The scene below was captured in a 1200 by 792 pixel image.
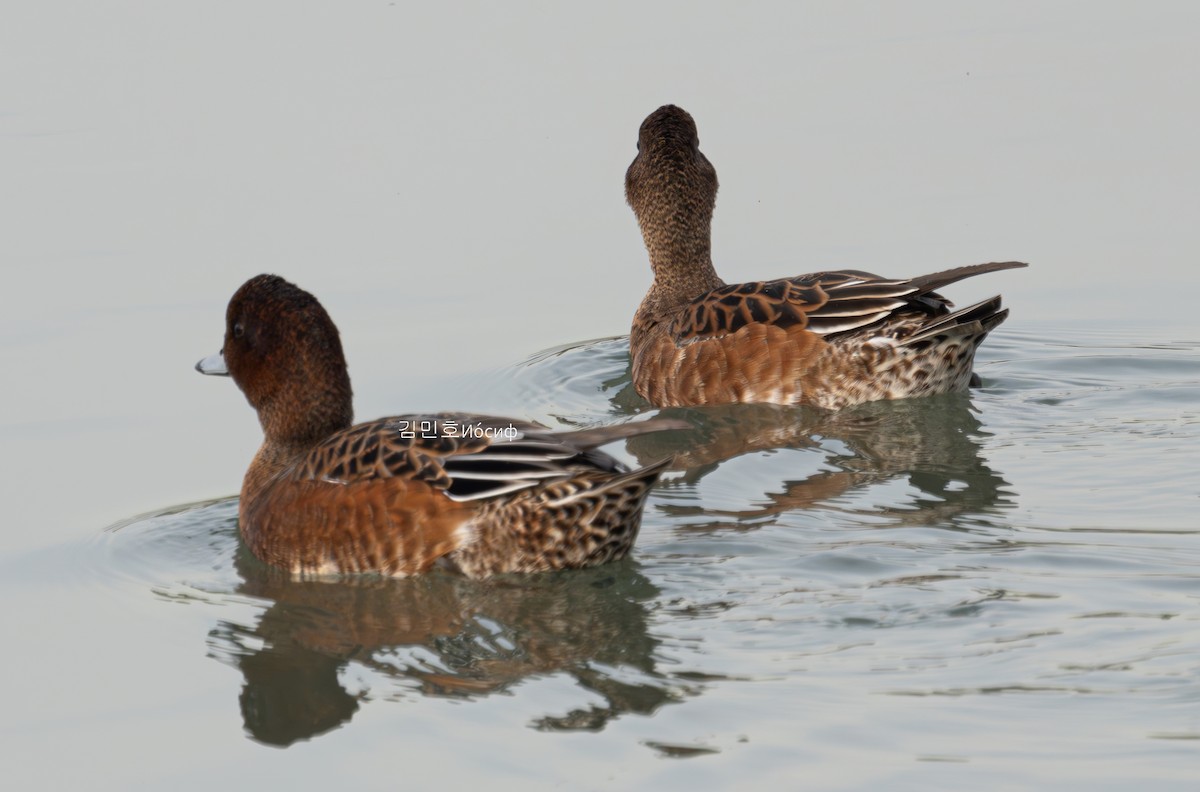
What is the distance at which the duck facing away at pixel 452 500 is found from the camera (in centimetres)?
774

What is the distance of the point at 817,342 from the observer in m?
10.8

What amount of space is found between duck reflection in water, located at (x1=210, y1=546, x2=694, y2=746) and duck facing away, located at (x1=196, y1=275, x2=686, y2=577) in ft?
0.38

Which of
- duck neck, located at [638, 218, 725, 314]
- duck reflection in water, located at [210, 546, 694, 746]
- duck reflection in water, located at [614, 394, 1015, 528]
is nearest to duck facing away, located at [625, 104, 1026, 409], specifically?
duck reflection in water, located at [614, 394, 1015, 528]

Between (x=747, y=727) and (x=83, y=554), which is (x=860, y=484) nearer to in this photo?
(x=747, y=727)

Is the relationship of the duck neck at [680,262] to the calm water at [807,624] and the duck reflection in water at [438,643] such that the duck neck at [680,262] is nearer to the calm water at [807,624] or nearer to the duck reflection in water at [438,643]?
the calm water at [807,624]

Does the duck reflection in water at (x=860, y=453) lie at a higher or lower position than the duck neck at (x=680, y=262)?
lower

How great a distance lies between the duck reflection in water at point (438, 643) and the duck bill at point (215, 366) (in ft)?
3.87

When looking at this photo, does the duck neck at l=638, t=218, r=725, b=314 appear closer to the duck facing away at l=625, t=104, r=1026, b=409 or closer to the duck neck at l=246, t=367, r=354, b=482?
the duck facing away at l=625, t=104, r=1026, b=409

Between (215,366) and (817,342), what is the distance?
3.72 meters

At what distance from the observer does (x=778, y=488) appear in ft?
30.4

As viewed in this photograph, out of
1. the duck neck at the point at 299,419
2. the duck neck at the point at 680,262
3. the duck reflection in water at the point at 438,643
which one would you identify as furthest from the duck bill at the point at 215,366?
the duck neck at the point at 680,262

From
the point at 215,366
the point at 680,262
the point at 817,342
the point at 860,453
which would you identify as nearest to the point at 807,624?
the point at 860,453

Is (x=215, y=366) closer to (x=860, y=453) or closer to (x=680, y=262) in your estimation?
(x=860, y=453)

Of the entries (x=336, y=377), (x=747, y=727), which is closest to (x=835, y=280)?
(x=336, y=377)
